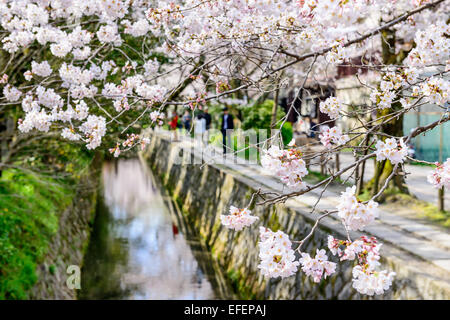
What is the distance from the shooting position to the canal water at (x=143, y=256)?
11430mm

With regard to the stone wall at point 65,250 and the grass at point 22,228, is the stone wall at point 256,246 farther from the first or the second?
the grass at point 22,228

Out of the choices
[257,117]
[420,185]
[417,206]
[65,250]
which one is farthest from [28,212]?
[257,117]

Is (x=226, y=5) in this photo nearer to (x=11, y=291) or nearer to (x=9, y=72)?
Result: (x=9, y=72)

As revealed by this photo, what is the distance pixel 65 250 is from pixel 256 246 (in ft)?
13.3

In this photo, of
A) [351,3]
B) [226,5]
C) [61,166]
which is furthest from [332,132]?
[61,166]

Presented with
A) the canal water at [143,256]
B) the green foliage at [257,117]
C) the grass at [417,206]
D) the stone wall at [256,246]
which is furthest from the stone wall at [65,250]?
the green foliage at [257,117]

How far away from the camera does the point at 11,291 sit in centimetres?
741

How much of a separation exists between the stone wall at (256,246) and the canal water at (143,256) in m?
0.53

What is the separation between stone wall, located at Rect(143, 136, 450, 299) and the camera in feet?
19.3

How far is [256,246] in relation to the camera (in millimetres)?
10805

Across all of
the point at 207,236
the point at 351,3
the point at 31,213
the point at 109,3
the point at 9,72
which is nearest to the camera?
the point at 351,3

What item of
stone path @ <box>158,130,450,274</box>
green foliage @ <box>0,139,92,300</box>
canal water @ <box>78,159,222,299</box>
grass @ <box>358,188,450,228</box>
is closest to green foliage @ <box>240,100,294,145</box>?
canal water @ <box>78,159,222,299</box>

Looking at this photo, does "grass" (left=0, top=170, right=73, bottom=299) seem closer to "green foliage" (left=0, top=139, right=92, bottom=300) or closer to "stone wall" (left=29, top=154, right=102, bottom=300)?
"green foliage" (left=0, top=139, right=92, bottom=300)

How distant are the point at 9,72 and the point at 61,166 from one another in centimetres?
348
